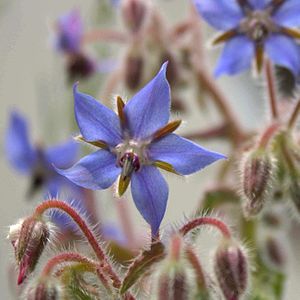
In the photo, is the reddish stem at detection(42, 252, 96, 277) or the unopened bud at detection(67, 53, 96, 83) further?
the unopened bud at detection(67, 53, 96, 83)

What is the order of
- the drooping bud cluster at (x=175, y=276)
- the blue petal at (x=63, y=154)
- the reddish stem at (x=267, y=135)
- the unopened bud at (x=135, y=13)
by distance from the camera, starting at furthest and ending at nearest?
the blue petal at (x=63, y=154) → the unopened bud at (x=135, y=13) → the reddish stem at (x=267, y=135) → the drooping bud cluster at (x=175, y=276)

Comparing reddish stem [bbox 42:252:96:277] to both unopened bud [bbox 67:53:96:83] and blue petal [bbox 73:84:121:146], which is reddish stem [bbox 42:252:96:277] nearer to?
blue petal [bbox 73:84:121:146]

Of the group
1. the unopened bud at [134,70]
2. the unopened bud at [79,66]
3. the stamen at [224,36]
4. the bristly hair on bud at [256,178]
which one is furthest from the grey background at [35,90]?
A: the bristly hair on bud at [256,178]

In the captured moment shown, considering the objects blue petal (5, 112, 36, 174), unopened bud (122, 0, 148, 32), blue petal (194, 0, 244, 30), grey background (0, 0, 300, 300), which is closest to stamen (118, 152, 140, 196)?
blue petal (194, 0, 244, 30)

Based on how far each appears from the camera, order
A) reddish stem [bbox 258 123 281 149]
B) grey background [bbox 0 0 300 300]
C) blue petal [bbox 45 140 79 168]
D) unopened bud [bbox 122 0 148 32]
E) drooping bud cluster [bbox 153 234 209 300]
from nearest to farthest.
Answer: drooping bud cluster [bbox 153 234 209 300], reddish stem [bbox 258 123 281 149], unopened bud [bbox 122 0 148 32], blue petal [bbox 45 140 79 168], grey background [bbox 0 0 300 300]

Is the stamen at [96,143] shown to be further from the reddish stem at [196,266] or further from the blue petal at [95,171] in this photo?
the reddish stem at [196,266]

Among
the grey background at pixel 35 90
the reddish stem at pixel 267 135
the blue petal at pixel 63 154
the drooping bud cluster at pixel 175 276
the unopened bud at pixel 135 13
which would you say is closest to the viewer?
the drooping bud cluster at pixel 175 276

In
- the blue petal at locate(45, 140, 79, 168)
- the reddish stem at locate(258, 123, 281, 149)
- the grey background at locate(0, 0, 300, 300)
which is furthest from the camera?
the grey background at locate(0, 0, 300, 300)

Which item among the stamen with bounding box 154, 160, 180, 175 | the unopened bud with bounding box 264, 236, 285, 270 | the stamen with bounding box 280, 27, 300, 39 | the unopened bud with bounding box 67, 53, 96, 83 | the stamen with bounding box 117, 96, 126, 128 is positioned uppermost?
the unopened bud with bounding box 67, 53, 96, 83

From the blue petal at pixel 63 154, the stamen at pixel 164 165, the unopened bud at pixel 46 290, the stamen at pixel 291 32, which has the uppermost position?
the blue petal at pixel 63 154
